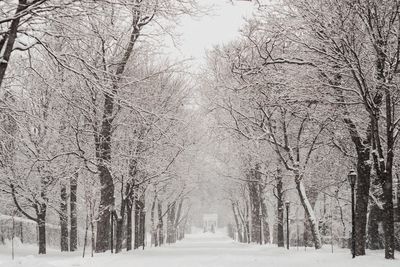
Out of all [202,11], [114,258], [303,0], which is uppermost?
[303,0]

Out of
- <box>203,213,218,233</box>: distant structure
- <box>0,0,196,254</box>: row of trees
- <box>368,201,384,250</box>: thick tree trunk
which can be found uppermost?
<box>0,0,196,254</box>: row of trees

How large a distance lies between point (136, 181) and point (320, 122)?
12.8 metres

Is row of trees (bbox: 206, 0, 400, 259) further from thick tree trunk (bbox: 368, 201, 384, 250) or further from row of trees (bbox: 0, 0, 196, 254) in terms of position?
row of trees (bbox: 0, 0, 196, 254)

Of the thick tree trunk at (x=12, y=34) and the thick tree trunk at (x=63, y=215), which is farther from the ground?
the thick tree trunk at (x=12, y=34)

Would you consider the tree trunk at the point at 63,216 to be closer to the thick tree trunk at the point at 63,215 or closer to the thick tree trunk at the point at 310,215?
the thick tree trunk at the point at 63,215

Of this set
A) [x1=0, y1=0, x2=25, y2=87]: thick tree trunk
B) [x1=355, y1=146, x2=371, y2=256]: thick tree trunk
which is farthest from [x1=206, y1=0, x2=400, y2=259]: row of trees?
[x1=0, y1=0, x2=25, y2=87]: thick tree trunk

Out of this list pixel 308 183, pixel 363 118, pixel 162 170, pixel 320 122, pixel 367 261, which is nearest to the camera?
pixel 367 261

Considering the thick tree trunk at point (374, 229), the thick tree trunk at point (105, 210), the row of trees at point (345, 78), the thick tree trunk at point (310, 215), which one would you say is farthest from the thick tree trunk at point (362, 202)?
the thick tree trunk at point (105, 210)

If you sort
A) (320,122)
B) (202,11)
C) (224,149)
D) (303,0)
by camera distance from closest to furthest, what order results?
(202,11)
(303,0)
(320,122)
(224,149)

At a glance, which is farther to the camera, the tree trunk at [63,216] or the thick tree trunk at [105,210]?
the tree trunk at [63,216]

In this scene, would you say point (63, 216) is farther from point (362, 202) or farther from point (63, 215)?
point (362, 202)

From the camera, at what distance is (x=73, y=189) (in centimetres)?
3053

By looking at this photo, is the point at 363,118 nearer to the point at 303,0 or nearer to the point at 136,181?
the point at 303,0

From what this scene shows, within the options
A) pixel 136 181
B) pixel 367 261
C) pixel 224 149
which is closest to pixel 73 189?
pixel 136 181
